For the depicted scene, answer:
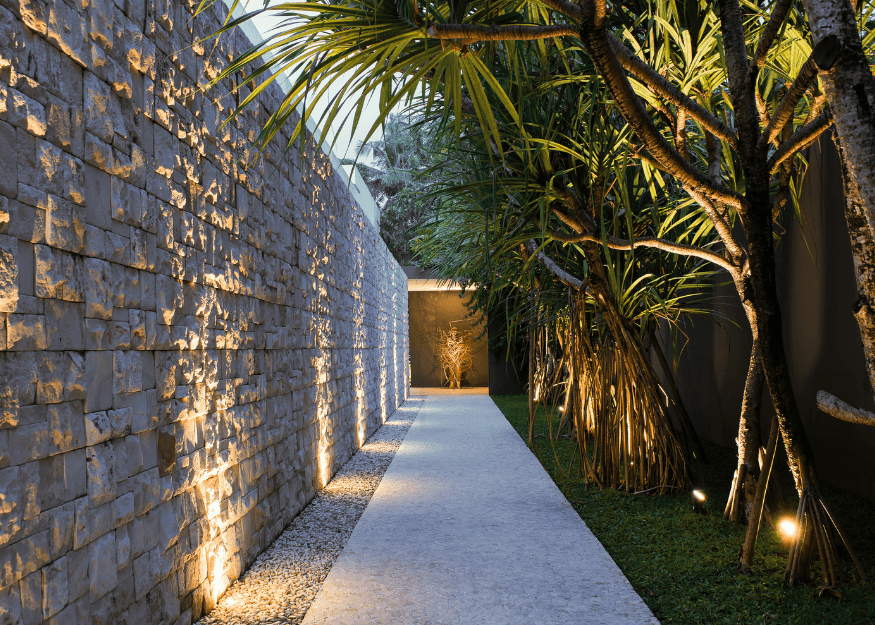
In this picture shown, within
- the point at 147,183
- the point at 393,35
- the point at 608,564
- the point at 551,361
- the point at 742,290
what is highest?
the point at 393,35

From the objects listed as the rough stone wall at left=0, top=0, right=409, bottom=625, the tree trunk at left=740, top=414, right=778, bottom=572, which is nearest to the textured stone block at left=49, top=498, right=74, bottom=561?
the rough stone wall at left=0, top=0, right=409, bottom=625

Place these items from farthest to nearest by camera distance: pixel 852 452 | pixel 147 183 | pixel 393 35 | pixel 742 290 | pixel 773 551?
pixel 852 452
pixel 773 551
pixel 742 290
pixel 147 183
pixel 393 35

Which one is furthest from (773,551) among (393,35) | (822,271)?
(393,35)

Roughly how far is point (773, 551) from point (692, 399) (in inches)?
133

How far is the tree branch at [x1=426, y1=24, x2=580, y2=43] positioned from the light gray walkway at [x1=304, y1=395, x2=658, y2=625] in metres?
1.70

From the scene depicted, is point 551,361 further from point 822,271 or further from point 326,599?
point 326,599

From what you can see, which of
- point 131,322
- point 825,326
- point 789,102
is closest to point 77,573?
point 131,322

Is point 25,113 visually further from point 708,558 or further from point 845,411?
point 708,558

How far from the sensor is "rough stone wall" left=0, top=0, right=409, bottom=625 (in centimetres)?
120

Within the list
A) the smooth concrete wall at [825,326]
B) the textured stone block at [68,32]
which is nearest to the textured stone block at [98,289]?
the textured stone block at [68,32]

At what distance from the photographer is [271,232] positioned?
3000 millimetres

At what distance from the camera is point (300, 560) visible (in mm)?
2568

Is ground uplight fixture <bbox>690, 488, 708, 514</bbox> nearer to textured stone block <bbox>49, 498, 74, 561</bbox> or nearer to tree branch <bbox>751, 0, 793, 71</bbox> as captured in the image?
tree branch <bbox>751, 0, 793, 71</bbox>

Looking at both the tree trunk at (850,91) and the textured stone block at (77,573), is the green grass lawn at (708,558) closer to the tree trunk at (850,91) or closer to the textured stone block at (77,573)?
the tree trunk at (850,91)
